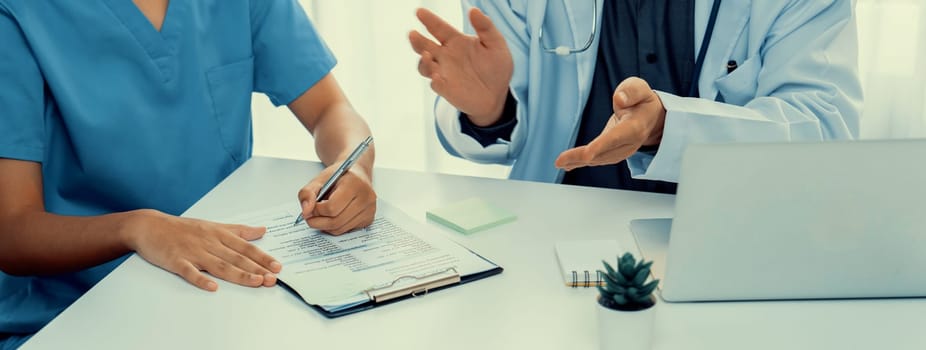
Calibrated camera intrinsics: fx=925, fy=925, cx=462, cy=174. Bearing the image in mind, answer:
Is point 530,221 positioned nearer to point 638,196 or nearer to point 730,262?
point 638,196

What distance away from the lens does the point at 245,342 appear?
3.06ft

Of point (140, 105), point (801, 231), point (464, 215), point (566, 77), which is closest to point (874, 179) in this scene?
point (801, 231)

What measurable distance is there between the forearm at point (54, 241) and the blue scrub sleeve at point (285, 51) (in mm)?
479

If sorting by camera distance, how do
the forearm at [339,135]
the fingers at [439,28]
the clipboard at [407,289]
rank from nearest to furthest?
1. the clipboard at [407,289]
2. the fingers at [439,28]
3. the forearm at [339,135]

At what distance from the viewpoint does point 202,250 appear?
1.11m

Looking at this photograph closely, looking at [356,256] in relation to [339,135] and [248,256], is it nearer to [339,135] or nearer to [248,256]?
[248,256]

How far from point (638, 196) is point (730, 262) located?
0.38m

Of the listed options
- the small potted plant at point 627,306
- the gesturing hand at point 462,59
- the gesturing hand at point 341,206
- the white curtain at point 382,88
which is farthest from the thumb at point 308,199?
the white curtain at point 382,88

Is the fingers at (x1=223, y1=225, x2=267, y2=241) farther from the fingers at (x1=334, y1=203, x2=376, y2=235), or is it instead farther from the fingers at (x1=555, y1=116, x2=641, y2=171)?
the fingers at (x1=555, y1=116, x2=641, y2=171)

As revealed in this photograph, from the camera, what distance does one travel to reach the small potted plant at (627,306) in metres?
0.85

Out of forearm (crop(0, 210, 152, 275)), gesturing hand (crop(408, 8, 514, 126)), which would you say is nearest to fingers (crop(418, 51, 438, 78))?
gesturing hand (crop(408, 8, 514, 126))

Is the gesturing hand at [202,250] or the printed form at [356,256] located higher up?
the gesturing hand at [202,250]

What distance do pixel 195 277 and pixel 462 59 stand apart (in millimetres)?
519

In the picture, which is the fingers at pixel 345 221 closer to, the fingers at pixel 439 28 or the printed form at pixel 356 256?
the printed form at pixel 356 256
